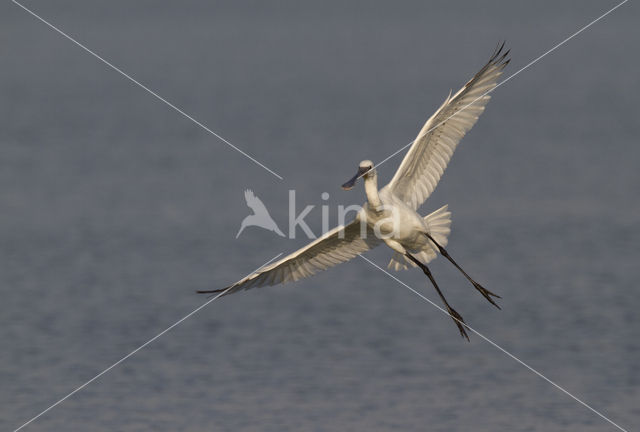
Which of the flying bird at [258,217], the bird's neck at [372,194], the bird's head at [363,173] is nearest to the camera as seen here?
the bird's neck at [372,194]

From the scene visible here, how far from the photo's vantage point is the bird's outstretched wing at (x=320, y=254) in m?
12.9

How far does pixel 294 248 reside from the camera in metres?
19.6

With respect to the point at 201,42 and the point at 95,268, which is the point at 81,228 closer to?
the point at 95,268

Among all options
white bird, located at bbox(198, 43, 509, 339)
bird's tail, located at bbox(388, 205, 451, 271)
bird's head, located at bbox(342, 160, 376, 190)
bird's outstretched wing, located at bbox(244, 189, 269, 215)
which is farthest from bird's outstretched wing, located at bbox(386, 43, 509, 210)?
bird's outstretched wing, located at bbox(244, 189, 269, 215)

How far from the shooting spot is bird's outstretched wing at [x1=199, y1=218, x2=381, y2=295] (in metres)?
12.9

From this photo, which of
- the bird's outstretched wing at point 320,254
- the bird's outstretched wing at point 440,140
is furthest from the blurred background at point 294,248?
the bird's outstretched wing at point 440,140

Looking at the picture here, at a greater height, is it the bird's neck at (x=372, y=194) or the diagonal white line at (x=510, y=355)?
the bird's neck at (x=372, y=194)

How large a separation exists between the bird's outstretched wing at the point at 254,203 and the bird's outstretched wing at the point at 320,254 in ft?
26.0

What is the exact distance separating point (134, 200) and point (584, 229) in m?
7.65

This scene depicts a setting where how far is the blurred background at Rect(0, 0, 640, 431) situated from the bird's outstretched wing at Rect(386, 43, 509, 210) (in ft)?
7.25

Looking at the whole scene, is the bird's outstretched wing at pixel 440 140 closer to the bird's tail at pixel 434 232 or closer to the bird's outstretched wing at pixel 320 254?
the bird's tail at pixel 434 232

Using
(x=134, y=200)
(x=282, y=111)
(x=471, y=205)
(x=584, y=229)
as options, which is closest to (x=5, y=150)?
(x=134, y=200)

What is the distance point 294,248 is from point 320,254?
20.1ft

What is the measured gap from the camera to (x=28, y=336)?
16.0 metres
